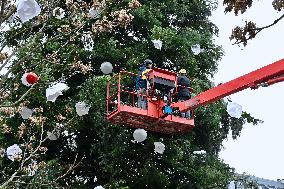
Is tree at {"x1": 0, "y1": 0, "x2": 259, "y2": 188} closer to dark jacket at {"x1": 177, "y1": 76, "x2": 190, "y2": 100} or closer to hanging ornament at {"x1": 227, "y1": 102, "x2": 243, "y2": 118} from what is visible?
dark jacket at {"x1": 177, "y1": 76, "x2": 190, "y2": 100}

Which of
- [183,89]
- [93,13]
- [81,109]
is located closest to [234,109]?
[183,89]

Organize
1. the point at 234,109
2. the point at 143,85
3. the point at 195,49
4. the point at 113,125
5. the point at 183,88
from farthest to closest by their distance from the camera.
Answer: the point at 195,49 → the point at 113,125 → the point at 183,88 → the point at 143,85 → the point at 234,109

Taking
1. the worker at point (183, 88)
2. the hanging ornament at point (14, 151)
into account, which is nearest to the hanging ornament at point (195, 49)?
the worker at point (183, 88)

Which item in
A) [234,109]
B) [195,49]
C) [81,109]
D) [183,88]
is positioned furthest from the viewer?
[195,49]

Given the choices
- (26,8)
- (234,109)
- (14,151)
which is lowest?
(14,151)

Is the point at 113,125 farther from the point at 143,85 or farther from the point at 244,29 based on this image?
the point at 244,29

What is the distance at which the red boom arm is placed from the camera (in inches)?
293

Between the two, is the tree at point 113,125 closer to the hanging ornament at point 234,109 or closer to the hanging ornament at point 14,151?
the hanging ornament at point 14,151

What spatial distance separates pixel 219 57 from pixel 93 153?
222 inches

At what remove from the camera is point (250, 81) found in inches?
316

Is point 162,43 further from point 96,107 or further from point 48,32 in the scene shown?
point 48,32

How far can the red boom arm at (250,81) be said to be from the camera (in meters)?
7.45

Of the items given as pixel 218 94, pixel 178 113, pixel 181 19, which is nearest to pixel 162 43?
pixel 181 19

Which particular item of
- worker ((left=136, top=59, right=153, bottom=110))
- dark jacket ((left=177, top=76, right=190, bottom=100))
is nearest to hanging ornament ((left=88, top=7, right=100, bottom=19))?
worker ((left=136, top=59, right=153, bottom=110))
